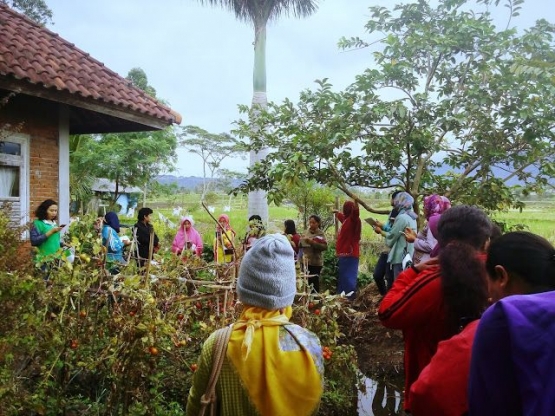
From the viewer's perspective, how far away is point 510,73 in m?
5.82

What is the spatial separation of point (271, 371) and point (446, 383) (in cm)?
59

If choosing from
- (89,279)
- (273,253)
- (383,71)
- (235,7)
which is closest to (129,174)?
(235,7)

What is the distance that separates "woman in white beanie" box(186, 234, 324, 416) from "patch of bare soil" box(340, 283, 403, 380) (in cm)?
337

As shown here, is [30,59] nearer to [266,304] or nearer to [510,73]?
[266,304]

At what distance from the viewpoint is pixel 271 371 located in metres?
1.66

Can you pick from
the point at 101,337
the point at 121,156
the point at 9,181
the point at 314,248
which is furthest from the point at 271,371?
the point at 121,156

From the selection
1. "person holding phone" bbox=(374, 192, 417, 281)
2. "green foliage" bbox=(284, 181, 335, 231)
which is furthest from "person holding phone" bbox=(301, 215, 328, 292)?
"green foliage" bbox=(284, 181, 335, 231)

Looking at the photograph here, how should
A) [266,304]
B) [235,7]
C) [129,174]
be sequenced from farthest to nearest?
1. [129,174]
2. [235,7]
3. [266,304]

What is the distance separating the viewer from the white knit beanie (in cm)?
178

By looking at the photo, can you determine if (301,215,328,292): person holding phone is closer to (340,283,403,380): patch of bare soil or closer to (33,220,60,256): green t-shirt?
(340,283,403,380): patch of bare soil

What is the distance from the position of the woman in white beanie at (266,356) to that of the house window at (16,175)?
550 centimetres

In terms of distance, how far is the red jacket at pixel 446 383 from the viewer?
1381 millimetres

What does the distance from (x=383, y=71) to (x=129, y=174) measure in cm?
1642

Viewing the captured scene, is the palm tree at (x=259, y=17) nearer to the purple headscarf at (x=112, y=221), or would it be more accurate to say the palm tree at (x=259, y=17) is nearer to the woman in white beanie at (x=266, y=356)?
the purple headscarf at (x=112, y=221)
